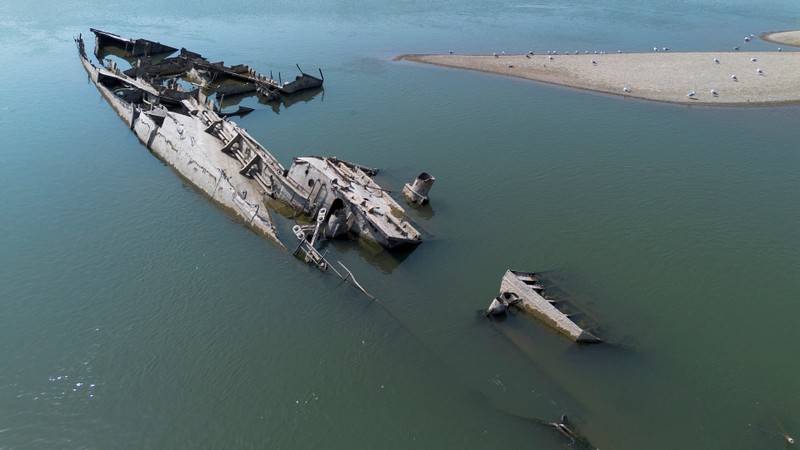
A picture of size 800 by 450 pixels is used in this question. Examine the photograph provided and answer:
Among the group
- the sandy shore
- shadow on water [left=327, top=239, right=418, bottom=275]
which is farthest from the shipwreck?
the sandy shore

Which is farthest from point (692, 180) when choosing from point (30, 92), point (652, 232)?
point (30, 92)

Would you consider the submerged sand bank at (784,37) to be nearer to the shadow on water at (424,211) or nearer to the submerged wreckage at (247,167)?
the submerged wreckage at (247,167)

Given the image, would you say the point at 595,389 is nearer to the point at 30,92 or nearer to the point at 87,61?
the point at 30,92

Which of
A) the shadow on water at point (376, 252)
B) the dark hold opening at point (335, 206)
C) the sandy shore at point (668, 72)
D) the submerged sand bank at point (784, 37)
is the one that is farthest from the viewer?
the submerged sand bank at point (784, 37)

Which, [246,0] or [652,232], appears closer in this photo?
[652,232]

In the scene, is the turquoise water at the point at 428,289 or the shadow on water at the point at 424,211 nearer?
the turquoise water at the point at 428,289

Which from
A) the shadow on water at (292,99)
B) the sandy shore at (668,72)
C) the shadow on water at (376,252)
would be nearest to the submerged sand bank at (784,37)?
the sandy shore at (668,72)
